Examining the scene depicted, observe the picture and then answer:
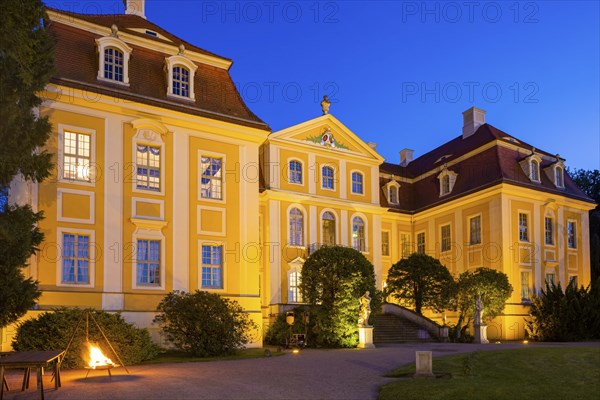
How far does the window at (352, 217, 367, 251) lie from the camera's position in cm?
3400

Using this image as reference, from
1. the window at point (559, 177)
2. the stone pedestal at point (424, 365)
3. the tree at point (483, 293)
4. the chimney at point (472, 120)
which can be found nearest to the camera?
the stone pedestal at point (424, 365)

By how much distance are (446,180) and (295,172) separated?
1143 centimetres

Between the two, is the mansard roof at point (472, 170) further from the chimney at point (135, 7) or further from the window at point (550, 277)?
the chimney at point (135, 7)

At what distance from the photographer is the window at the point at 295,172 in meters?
32.3

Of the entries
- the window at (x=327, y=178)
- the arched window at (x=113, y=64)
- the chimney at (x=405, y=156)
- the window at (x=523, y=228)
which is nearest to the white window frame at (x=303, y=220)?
the window at (x=327, y=178)

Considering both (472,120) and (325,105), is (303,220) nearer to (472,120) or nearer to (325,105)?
(325,105)

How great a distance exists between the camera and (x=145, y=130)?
2222 centimetres

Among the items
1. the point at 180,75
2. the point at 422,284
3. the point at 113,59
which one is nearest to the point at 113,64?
the point at 113,59

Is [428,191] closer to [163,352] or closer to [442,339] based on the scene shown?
[442,339]

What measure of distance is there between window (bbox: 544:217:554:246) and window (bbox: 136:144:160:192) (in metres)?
24.3

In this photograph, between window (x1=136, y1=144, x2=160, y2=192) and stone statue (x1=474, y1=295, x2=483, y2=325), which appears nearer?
window (x1=136, y1=144, x2=160, y2=192)

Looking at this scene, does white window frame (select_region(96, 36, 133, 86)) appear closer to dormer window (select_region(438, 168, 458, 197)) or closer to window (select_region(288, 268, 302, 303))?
window (select_region(288, 268, 302, 303))

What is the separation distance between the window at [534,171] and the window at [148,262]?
23.6m

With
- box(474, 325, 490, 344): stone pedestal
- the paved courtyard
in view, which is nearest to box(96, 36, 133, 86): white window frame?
the paved courtyard
